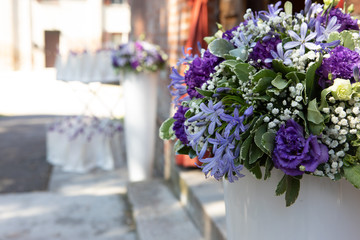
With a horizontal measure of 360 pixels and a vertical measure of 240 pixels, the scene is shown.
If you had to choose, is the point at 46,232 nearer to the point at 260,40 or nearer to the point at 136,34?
the point at 260,40

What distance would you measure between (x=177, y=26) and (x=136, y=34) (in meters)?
3.48

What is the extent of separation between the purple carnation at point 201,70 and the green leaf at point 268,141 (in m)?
0.32

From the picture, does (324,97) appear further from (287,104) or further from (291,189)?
(291,189)

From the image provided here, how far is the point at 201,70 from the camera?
1382 mm

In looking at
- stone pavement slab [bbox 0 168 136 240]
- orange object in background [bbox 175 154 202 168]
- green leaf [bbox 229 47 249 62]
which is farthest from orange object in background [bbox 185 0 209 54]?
green leaf [bbox 229 47 249 62]

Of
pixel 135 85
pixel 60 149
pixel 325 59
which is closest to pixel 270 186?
pixel 325 59

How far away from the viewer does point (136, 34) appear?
745 centimetres

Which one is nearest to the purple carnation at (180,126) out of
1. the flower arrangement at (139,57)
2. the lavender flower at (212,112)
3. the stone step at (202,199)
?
the lavender flower at (212,112)

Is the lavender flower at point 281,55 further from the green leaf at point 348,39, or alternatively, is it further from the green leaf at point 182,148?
the green leaf at point 182,148

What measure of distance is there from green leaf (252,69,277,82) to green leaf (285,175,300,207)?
270 millimetres

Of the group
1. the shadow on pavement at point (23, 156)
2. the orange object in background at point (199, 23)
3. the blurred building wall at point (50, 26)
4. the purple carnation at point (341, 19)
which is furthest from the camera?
the blurred building wall at point (50, 26)

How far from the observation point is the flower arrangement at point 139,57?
4520mm

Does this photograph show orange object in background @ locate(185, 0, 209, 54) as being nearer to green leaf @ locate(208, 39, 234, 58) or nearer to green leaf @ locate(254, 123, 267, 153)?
green leaf @ locate(208, 39, 234, 58)

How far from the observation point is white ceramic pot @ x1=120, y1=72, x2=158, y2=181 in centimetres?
464
